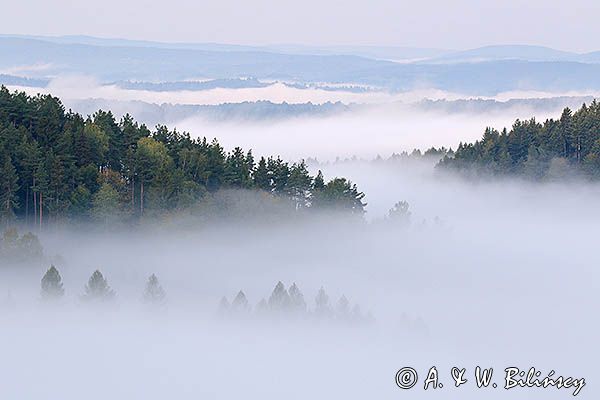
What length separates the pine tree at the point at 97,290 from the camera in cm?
5784

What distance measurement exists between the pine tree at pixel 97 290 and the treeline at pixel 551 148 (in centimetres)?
8414

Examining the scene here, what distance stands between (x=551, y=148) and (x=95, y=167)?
72435 mm

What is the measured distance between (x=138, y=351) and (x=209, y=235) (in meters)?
27.7

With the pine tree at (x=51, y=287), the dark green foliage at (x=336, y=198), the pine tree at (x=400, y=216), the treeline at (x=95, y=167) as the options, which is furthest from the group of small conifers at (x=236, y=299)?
the pine tree at (x=400, y=216)

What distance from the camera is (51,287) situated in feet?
186

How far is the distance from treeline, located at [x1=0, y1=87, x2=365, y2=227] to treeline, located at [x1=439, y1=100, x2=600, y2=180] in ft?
165

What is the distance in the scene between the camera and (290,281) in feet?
253

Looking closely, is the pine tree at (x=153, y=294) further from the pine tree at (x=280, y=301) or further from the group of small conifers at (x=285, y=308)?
the pine tree at (x=280, y=301)

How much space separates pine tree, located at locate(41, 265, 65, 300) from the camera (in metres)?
56.4

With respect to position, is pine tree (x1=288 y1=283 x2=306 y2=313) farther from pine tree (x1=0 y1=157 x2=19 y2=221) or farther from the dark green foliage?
the dark green foliage

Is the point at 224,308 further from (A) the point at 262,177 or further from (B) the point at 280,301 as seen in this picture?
(A) the point at 262,177

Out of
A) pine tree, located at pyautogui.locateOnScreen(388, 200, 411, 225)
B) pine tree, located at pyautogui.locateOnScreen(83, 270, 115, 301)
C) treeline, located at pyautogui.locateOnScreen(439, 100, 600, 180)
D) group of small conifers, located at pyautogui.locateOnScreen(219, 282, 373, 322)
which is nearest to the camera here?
pine tree, located at pyautogui.locateOnScreen(83, 270, 115, 301)

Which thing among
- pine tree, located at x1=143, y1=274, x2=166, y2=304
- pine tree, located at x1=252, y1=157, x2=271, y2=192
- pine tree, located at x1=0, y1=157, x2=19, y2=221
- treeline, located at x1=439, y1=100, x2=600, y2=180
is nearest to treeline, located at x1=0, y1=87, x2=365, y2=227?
pine tree, located at x1=0, y1=157, x2=19, y2=221

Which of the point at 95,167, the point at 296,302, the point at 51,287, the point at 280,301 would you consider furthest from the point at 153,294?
the point at 95,167
